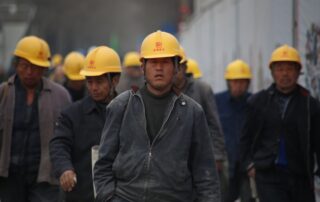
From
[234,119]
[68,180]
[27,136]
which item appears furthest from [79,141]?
[234,119]

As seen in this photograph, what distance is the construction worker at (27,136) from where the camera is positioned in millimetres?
8016

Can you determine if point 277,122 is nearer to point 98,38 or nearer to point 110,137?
point 110,137

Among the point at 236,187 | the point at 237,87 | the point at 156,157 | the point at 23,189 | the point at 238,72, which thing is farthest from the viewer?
the point at 238,72

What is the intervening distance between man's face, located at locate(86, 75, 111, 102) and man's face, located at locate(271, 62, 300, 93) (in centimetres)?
191

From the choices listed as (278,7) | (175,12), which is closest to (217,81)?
(278,7)

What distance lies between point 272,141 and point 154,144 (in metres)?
2.92

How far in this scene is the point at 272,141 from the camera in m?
8.36

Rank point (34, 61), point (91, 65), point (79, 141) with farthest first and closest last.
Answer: point (34, 61) → point (91, 65) → point (79, 141)

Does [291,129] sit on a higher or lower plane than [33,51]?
lower

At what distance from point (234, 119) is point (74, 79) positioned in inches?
88.2

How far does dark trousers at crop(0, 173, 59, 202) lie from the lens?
8.01 metres

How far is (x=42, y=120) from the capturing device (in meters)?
8.18

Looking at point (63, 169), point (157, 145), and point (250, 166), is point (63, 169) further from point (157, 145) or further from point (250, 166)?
point (250, 166)

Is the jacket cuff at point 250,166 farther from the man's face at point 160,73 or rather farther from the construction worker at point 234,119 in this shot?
the man's face at point 160,73
